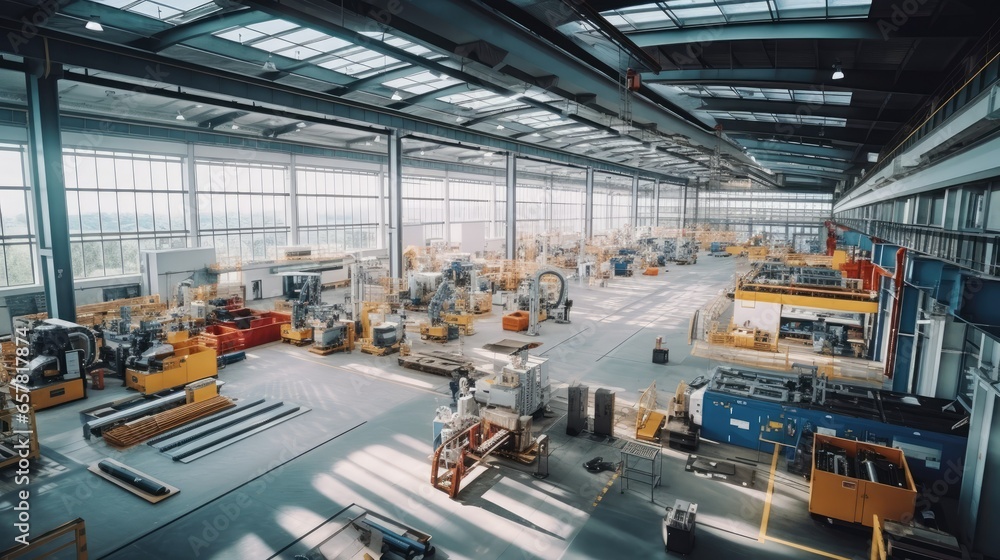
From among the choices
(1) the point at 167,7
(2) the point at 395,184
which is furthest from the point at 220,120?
(1) the point at 167,7

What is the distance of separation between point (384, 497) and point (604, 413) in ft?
17.7

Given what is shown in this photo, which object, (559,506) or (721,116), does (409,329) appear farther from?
(721,116)

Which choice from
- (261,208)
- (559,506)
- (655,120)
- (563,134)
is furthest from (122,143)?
(559,506)

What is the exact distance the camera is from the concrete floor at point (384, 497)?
838 centimetres

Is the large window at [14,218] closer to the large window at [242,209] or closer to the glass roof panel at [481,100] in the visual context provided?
the large window at [242,209]

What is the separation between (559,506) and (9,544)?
890 cm

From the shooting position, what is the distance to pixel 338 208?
126ft

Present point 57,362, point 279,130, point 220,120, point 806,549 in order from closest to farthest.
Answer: point 806,549
point 57,362
point 220,120
point 279,130

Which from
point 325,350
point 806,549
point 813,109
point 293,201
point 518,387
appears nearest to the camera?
point 806,549

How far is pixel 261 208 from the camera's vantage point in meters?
33.5

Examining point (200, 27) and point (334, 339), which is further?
point (334, 339)

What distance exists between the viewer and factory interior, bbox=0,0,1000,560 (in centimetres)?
879

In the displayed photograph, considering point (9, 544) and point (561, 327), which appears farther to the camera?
point (561, 327)

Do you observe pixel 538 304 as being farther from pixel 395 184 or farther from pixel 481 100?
pixel 395 184
